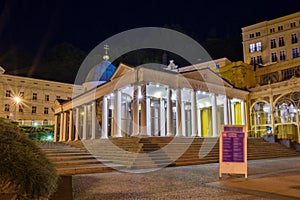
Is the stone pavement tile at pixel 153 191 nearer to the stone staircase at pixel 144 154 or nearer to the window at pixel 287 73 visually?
the stone staircase at pixel 144 154

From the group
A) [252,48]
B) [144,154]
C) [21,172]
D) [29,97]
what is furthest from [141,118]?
[29,97]

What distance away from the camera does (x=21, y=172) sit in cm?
337

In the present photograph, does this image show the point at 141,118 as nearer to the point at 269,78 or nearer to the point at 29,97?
the point at 269,78

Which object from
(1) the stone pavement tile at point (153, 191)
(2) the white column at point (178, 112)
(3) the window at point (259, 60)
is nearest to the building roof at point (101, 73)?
(2) the white column at point (178, 112)

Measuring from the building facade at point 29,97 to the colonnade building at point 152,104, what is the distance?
76.5ft

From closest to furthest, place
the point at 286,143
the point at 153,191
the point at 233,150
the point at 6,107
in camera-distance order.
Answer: the point at 153,191
the point at 233,150
the point at 286,143
the point at 6,107

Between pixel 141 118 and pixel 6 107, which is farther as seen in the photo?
pixel 6 107

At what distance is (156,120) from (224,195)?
19233mm

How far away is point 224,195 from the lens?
5.94m

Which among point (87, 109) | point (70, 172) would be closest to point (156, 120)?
point (87, 109)

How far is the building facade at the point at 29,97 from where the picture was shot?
5053cm

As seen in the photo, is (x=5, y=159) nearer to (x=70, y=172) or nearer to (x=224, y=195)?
(x=224, y=195)

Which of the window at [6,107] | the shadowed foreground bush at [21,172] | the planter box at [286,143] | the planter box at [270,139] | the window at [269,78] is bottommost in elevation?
the planter box at [286,143]

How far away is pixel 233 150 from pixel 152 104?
16.5 m
